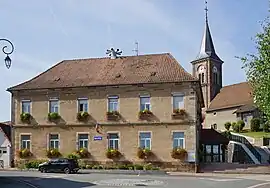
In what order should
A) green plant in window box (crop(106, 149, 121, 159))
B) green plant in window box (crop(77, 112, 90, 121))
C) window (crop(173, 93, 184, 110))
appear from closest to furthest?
window (crop(173, 93, 184, 110)) → green plant in window box (crop(106, 149, 121, 159)) → green plant in window box (crop(77, 112, 90, 121))

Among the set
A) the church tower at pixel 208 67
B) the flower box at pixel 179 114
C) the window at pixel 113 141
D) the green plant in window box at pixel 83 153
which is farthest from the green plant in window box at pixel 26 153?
the church tower at pixel 208 67

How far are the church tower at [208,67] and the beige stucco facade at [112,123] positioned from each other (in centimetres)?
5520

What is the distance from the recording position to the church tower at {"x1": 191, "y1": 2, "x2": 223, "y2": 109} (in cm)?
9991

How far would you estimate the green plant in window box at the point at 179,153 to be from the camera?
140 feet

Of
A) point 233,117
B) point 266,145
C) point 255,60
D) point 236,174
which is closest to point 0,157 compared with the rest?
point 236,174

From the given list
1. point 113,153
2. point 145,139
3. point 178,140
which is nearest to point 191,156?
point 178,140

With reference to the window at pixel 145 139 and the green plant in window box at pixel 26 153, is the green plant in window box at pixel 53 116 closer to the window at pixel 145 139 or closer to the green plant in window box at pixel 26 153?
the green plant in window box at pixel 26 153

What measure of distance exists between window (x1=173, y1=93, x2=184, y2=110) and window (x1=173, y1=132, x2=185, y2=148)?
7.30 ft

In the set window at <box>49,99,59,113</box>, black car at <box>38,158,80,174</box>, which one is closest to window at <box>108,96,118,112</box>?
window at <box>49,99,59,113</box>

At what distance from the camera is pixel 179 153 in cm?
4266

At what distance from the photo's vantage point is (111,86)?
4538cm

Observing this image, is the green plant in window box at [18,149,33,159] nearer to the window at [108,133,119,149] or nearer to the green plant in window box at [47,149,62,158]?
the green plant in window box at [47,149,62,158]

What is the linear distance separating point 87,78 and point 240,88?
1819 inches

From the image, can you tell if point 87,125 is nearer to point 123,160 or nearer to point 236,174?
point 123,160
